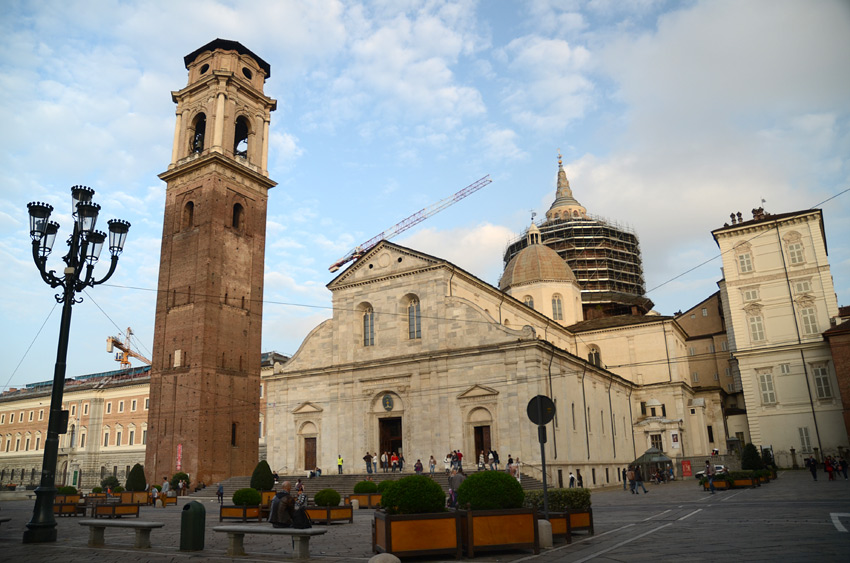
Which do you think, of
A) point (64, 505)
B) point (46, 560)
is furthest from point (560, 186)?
point (46, 560)

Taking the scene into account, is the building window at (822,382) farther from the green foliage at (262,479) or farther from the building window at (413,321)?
the green foliage at (262,479)

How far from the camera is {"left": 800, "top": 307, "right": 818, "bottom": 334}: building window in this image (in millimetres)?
41188

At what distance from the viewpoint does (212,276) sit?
43.5m

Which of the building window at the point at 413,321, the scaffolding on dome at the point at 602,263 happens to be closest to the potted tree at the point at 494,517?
the building window at the point at 413,321

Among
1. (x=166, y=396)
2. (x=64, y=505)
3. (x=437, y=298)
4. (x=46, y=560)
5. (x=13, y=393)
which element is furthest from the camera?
(x=13, y=393)

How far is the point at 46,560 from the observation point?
1070 centimetres

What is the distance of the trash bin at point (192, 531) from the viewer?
39.8 ft

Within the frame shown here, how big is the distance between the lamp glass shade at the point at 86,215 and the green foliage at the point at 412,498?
32.1 ft

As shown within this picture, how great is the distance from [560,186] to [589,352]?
3049 cm

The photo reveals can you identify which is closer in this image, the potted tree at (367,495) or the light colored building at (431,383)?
the potted tree at (367,495)

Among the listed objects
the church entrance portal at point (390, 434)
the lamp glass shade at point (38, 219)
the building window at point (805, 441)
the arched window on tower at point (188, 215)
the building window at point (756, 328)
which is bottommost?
the building window at point (805, 441)

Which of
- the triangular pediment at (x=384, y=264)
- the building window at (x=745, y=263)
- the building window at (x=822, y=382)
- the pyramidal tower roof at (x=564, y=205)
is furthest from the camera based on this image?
the pyramidal tower roof at (x=564, y=205)

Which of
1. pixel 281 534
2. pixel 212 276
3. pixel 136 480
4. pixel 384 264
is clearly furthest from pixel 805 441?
pixel 212 276

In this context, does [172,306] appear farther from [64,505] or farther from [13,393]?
[13,393]
